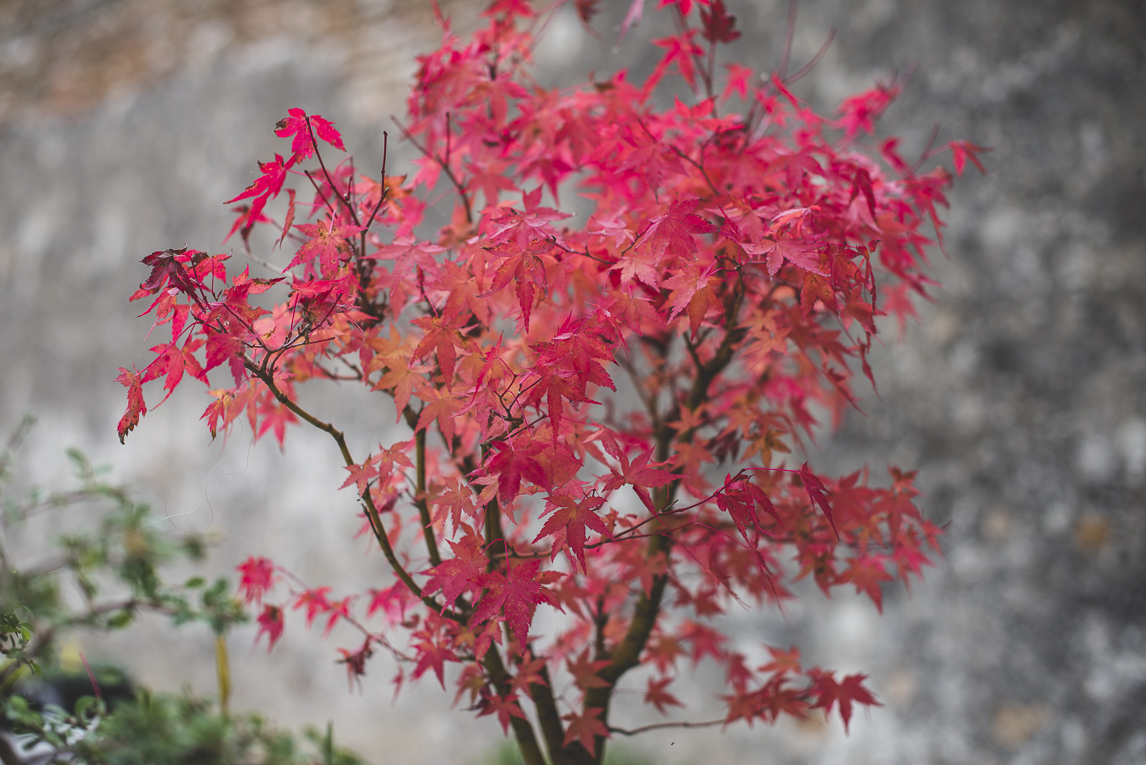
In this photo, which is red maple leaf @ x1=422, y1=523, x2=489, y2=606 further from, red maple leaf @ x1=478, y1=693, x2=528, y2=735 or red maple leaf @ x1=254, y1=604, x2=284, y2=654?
red maple leaf @ x1=254, y1=604, x2=284, y2=654

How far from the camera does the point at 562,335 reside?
64 cm

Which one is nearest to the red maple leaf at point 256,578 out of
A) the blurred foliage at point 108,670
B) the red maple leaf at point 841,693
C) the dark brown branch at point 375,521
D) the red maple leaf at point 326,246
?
the blurred foliage at point 108,670

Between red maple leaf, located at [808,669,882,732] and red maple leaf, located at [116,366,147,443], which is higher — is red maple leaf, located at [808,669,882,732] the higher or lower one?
the lower one

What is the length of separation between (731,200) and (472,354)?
316 millimetres

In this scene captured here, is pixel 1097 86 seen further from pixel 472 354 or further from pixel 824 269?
pixel 472 354

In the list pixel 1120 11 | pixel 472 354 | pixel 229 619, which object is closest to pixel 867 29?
pixel 1120 11

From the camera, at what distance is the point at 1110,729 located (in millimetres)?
1464

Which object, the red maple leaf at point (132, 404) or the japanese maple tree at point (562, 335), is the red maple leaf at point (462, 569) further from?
the red maple leaf at point (132, 404)

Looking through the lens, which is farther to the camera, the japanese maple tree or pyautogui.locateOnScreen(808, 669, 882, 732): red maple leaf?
pyautogui.locateOnScreen(808, 669, 882, 732): red maple leaf

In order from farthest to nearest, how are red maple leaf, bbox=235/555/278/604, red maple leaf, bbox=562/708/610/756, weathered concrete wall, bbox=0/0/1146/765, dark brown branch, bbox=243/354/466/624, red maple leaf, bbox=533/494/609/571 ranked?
weathered concrete wall, bbox=0/0/1146/765, red maple leaf, bbox=235/555/278/604, red maple leaf, bbox=562/708/610/756, dark brown branch, bbox=243/354/466/624, red maple leaf, bbox=533/494/609/571

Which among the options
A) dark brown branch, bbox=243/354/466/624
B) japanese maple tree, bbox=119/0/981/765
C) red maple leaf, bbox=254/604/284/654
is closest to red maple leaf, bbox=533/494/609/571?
japanese maple tree, bbox=119/0/981/765

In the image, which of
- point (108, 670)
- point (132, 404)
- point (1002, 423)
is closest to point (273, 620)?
point (108, 670)

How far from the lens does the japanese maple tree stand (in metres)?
0.67

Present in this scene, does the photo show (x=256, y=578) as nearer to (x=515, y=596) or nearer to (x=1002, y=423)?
(x=515, y=596)
